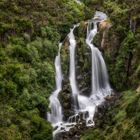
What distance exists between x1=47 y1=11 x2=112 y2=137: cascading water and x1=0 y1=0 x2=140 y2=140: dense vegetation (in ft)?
2.46

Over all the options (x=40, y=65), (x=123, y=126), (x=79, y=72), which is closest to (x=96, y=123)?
(x=123, y=126)

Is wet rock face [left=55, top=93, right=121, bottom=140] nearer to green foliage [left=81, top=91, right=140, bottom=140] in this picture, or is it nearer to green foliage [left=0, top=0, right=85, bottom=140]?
green foliage [left=81, top=91, right=140, bottom=140]

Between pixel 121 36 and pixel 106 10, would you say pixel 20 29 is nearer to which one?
pixel 121 36

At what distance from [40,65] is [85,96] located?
477 cm

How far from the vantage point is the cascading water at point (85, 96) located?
2919 cm

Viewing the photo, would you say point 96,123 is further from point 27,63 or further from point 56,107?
point 27,63

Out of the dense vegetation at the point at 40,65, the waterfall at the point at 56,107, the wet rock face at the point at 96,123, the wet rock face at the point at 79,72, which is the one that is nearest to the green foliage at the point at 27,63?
the dense vegetation at the point at 40,65

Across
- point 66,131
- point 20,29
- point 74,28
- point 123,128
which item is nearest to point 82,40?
point 74,28

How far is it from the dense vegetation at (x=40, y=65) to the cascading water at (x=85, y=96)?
0.75 meters

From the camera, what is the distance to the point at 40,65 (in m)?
Answer: 32.2

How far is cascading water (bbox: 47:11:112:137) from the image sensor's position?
2919 centimetres

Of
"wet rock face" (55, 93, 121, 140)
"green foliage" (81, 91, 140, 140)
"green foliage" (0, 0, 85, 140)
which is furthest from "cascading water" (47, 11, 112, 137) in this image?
"green foliage" (81, 91, 140, 140)

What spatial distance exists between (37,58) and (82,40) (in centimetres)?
543

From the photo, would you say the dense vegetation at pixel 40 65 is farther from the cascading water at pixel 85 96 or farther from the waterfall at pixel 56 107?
the cascading water at pixel 85 96
